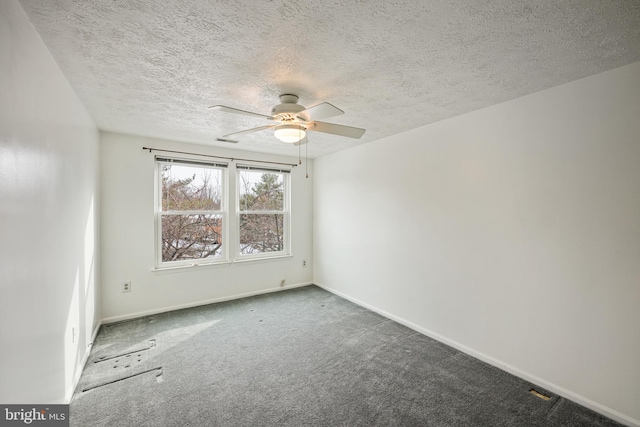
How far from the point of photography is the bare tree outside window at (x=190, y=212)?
13.1ft

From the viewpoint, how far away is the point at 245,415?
6.48 feet

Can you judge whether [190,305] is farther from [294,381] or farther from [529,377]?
[529,377]

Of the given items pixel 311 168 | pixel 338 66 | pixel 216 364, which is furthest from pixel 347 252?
pixel 338 66

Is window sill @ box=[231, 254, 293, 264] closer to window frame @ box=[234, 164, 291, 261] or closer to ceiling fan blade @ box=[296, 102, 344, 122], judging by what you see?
window frame @ box=[234, 164, 291, 261]

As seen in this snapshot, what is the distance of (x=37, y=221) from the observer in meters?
1.54

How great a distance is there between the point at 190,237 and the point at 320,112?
3.09m

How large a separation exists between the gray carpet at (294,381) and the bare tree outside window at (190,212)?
1.08 m

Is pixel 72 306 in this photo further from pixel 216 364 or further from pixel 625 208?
pixel 625 208

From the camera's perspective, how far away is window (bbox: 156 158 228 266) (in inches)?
155

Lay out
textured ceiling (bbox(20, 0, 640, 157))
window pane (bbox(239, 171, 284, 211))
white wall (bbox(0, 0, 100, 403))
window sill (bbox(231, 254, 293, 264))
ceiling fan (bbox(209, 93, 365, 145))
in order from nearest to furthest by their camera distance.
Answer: white wall (bbox(0, 0, 100, 403)) → textured ceiling (bbox(20, 0, 640, 157)) → ceiling fan (bbox(209, 93, 365, 145)) → window sill (bbox(231, 254, 293, 264)) → window pane (bbox(239, 171, 284, 211))

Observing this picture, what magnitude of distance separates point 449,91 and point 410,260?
6.33ft

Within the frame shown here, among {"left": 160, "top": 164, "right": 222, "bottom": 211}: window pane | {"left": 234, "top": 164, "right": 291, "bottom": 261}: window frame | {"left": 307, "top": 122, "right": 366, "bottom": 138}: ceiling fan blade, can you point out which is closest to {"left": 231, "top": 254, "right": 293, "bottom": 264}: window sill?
{"left": 234, "top": 164, "right": 291, "bottom": 261}: window frame

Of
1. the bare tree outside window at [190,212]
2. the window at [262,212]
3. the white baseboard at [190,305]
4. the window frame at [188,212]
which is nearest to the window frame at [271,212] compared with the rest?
the window at [262,212]

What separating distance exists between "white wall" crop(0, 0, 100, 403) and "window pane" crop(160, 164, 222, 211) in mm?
1475
